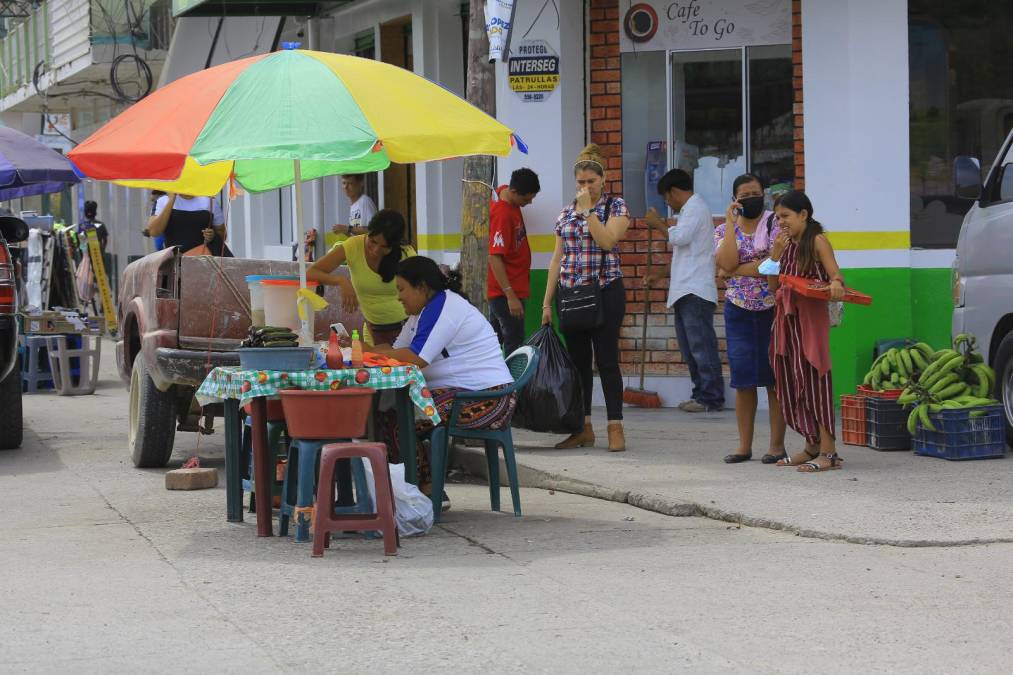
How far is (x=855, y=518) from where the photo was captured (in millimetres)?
7875

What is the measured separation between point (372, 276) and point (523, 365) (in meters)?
1.44

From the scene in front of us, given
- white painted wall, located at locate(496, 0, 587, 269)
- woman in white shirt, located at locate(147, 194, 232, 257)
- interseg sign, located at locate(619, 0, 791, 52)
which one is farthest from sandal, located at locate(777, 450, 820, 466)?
woman in white shirt, located at locate(147, 194, 232, 257)

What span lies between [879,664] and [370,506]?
3.03m

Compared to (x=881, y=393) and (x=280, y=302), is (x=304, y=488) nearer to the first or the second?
(x=280, y=302)

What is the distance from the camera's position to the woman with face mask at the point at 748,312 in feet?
31.8

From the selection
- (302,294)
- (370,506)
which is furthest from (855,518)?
(302,294)

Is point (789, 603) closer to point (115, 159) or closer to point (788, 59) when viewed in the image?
point (115, 159)

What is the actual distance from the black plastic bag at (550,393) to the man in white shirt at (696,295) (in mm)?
2432

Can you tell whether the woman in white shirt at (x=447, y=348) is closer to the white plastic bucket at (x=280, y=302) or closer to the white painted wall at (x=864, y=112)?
the white plastic bucket at (x=280, y=302)

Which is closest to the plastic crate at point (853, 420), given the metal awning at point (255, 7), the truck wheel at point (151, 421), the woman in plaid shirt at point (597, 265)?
the woman in plaid shirt at point (597, 265)

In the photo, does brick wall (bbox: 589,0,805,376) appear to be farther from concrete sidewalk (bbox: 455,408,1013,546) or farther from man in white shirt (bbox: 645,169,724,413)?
concrete sidewalk (bbox: 455,408,1013,546)

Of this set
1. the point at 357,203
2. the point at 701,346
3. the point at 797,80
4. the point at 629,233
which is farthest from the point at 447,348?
the point at 357,203

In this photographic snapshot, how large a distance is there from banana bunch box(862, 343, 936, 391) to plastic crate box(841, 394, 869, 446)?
0.15 meters

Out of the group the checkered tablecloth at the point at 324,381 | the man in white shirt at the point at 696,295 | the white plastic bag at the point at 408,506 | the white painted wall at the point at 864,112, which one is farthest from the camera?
the man in white shirt at the point at 696,295
